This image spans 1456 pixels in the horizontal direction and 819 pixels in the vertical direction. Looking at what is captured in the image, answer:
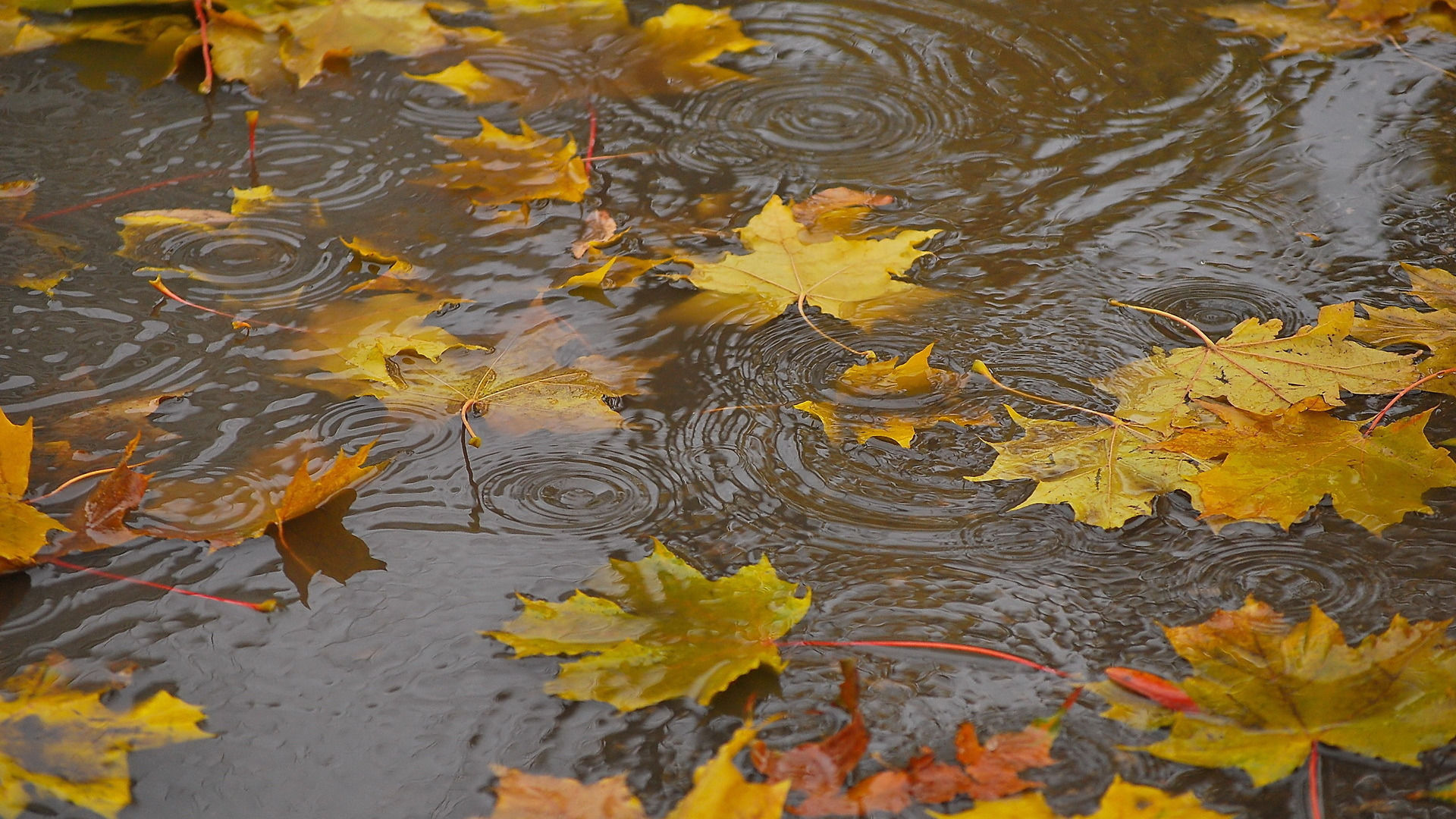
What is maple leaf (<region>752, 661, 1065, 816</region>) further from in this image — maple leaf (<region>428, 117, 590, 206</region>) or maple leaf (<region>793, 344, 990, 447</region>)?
maple leaf (<region>428, 117, 590, 206</region>)

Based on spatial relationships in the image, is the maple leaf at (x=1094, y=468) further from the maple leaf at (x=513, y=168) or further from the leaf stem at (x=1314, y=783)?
the maple leaf at (x=513, y=168)

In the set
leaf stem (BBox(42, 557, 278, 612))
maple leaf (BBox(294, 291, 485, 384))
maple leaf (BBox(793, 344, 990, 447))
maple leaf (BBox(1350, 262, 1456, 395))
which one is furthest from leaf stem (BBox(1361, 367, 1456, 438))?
leaf stem (BBox(42, 557, 278, 612))

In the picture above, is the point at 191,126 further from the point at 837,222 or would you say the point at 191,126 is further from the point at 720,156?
the point at 837,222

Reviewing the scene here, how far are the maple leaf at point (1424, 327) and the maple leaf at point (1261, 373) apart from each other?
5 centimetres

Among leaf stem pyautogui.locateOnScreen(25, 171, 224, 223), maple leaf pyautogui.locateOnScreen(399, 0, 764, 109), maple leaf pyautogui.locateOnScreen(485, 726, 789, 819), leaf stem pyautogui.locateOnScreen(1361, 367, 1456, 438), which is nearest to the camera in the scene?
maple leaf pyautogui.locateOnScreen(485, 726, 789, 819)

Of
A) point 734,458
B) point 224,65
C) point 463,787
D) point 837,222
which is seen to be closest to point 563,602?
point 463,787

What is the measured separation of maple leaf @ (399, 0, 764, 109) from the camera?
247 centimetres

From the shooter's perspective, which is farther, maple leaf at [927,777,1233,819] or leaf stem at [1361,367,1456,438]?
leaf stem at [1361,367,1456,438]

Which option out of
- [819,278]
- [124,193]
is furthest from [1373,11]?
[124,193]

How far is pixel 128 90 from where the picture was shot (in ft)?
8.13

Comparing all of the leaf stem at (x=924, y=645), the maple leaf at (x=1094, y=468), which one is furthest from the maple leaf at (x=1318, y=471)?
the leaf stem at (x=924, y=645)

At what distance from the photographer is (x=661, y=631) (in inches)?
49.1

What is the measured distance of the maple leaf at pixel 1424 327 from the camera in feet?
5.39

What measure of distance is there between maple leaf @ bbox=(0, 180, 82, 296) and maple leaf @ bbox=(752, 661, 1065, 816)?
4.99ft
